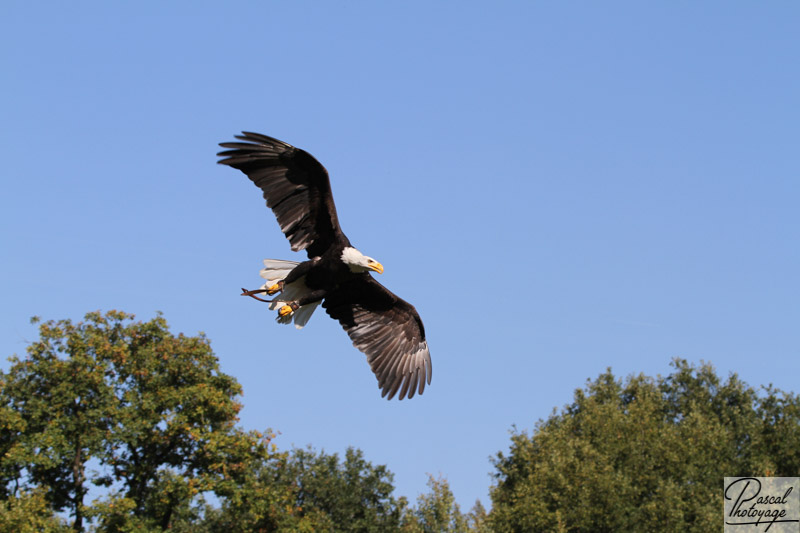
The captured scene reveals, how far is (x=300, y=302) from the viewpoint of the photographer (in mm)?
12750

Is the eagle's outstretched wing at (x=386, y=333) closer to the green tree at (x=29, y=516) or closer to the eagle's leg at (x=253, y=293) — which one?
the eagle's leg at (x=253, y=293)

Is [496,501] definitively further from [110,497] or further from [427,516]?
[110,497]

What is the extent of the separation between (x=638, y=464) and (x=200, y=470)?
60.3 ft

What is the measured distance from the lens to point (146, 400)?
91.0 feet

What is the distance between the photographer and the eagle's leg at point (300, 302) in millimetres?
12664

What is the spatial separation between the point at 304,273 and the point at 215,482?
16.6 meters

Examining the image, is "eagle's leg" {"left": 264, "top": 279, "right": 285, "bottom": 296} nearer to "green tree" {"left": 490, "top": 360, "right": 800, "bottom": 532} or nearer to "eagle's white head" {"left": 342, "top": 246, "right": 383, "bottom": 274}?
"eagle's white head" {"left": 342, "top": 246, "right": 383, "bottom": 274}

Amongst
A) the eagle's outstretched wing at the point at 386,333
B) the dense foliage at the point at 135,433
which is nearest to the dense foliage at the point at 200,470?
the dense foliage at the point at 135,433

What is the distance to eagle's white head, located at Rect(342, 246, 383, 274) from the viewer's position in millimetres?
12430

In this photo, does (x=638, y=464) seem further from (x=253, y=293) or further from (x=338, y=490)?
(x=253, y=293)

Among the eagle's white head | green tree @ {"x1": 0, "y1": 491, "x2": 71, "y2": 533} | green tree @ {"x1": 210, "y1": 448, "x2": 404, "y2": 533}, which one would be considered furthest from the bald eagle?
green tree @ {"x1": 210, "y1": 448, "x2": 404, "y2": 533}

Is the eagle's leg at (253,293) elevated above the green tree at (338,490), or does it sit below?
below

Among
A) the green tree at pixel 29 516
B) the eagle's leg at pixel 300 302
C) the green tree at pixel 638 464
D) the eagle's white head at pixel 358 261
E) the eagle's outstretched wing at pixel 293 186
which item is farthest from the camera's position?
the green tree at pixel 638 464

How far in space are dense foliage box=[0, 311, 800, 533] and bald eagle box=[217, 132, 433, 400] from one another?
46.6 ft
